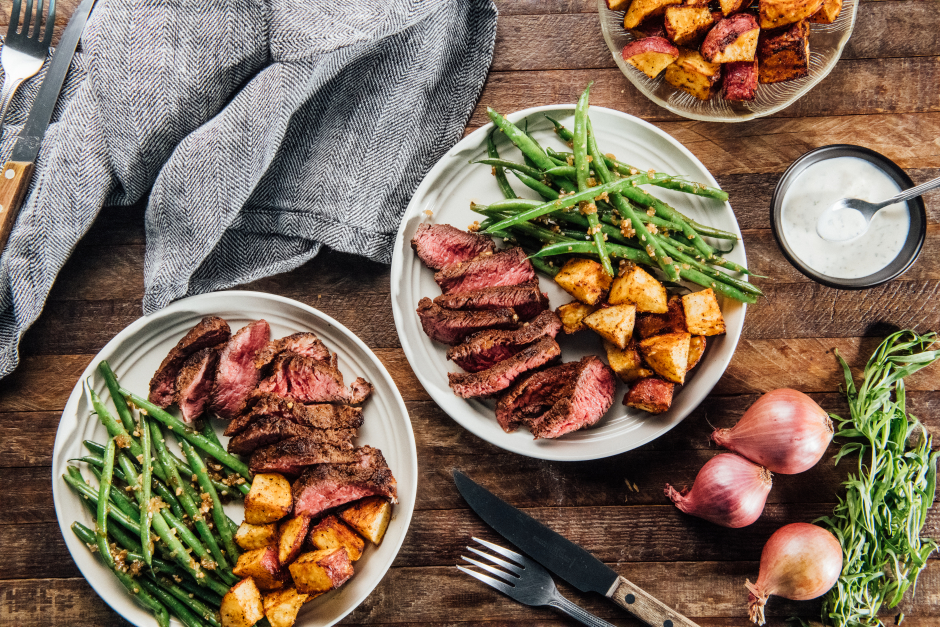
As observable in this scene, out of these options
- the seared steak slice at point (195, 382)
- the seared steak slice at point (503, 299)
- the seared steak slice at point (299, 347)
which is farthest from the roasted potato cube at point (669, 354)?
the seared steak slice at point (195, 382)

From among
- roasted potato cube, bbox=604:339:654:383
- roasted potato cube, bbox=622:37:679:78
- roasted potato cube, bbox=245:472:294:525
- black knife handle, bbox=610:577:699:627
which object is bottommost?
black knife handle, bbox=610:577:699:627

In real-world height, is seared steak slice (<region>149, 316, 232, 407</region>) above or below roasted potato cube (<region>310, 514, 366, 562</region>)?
above

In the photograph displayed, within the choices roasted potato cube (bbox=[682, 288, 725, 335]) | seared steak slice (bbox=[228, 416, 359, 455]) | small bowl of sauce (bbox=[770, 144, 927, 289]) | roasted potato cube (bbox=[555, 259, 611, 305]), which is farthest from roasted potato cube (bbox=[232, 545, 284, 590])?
small bowl of sauce (bbox=[770, 144, 927, 289])

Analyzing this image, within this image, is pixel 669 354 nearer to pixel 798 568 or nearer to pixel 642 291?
pixel 642 291

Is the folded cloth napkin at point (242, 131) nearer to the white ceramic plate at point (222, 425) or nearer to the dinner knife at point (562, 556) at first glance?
the white ceramic plate at point (222, 425)

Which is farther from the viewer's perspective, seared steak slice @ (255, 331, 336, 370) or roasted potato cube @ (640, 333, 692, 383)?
seared steak slice @ (255, 331, 336, 370)

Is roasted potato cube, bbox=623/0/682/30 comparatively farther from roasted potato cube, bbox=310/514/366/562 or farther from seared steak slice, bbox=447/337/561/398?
roasted potato cube, bbox=310/514/366/562

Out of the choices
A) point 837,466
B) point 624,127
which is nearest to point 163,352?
point 624,127
